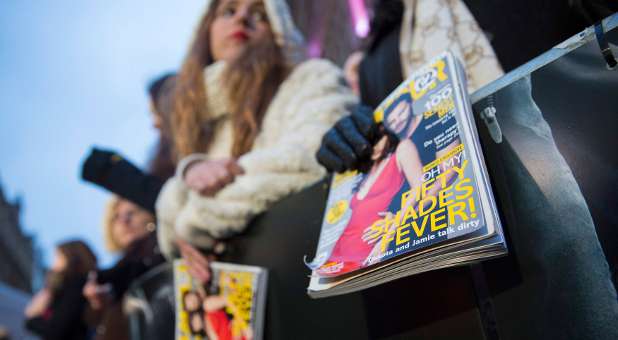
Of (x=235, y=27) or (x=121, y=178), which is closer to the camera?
(x=121, y=178)

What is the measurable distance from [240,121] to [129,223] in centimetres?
123

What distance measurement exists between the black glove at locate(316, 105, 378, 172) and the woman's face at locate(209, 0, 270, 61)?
84cm

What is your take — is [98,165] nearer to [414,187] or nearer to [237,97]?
[237,97]

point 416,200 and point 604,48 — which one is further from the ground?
point 604,48

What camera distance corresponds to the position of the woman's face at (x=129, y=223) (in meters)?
2.15

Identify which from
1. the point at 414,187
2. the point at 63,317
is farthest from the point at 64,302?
the point at 414,187

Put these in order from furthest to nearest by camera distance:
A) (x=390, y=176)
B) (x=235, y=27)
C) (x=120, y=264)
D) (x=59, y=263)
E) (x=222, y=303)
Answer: (x=59, y=263)
(x=120, y=264)
(x=235, y=27)
(x=222, y=303)
(x=390, y=176)

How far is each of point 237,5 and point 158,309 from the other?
43.0 inches

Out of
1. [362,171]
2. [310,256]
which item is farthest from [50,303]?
[362,171]

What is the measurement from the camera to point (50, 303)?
2.03 m

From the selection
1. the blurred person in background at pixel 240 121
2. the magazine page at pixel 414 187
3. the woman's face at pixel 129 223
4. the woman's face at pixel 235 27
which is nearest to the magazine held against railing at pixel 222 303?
the blurred person in background at pixel 240 121

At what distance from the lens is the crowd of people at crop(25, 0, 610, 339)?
0.86m

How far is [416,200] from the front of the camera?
503mm

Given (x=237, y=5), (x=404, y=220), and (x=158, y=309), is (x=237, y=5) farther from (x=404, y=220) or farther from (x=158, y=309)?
(x=404, y=220)
